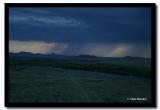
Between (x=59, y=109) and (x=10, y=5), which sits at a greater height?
(x=10, y=5)

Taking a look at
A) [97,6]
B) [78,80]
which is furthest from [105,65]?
[97,6]

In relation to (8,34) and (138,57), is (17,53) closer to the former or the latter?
(8,34)

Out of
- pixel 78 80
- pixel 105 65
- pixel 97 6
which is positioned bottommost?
pixel 78 80

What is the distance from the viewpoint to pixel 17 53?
13758 millimetres

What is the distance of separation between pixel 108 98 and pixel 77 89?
277mm

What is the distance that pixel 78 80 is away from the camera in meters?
13.8

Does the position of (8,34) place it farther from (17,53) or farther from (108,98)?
(108,98)

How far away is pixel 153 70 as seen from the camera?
13.7m

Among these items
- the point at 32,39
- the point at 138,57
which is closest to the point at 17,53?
the point at 32,39

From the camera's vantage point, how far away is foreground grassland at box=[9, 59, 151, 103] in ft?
45.1

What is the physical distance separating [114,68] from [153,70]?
352 millimetres

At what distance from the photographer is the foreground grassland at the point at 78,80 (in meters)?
13.8

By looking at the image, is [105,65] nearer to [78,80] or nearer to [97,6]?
[78,80]

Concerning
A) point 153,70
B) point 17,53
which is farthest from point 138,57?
point 17,53
